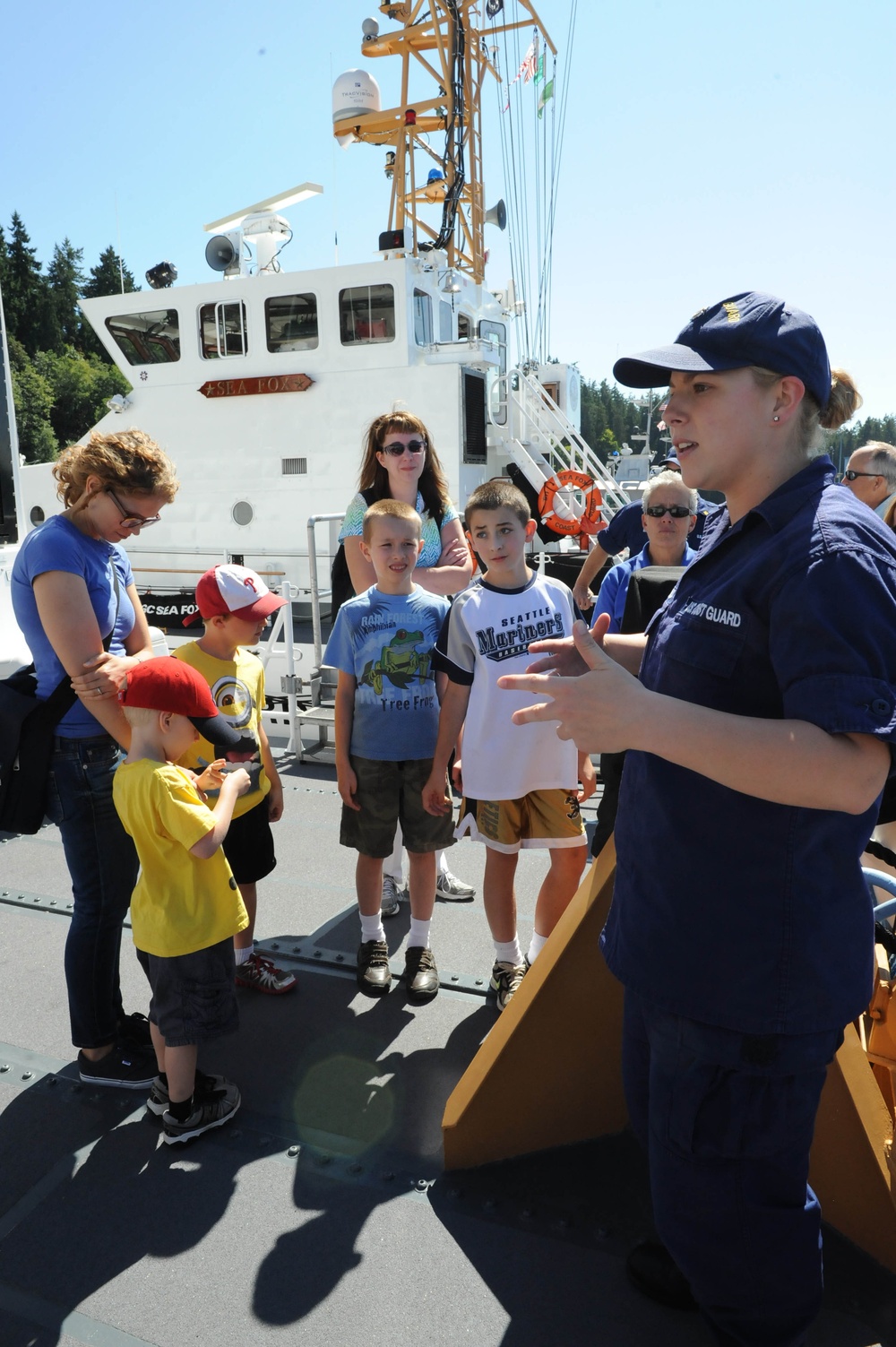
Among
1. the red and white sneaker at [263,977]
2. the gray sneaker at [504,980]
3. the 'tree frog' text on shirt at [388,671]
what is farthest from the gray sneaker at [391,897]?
the 'tree frog' text on shirt at [388,671]

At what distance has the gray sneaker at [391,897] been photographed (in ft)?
11.8

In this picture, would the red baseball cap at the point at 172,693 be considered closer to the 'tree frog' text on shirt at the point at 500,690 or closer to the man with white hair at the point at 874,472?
the 'tree frog' text on shirt at the point at 500,690

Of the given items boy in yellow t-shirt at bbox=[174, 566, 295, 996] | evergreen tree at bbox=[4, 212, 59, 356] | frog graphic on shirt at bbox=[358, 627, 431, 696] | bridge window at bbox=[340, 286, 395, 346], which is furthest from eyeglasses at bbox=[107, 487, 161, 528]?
evergreen tree at bbox=[4, 212, 59, 356]

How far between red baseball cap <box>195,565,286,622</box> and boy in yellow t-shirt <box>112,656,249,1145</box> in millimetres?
Result: 476

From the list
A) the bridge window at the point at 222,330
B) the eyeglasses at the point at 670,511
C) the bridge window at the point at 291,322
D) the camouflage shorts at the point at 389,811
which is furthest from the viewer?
the bridge window at the point at 222,330

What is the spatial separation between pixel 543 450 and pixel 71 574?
1058 centimetres

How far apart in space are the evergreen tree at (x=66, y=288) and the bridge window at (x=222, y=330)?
43307mm

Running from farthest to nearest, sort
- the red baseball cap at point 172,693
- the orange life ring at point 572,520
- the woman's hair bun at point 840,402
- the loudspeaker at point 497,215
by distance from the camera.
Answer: the loudspeaker at point 497,215 < the orange life ring at point 572,520 < the red baseball cap at point 172,693 < the woman's hair bun at point 840,402

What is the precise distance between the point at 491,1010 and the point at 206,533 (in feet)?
33.8

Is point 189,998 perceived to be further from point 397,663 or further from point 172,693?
point 397,663

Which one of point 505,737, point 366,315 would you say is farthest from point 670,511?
point 366,315

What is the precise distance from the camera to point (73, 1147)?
2.28m

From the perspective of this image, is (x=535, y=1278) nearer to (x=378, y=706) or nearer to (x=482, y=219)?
(x=378, y=706)

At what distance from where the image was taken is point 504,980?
9.58 ft
